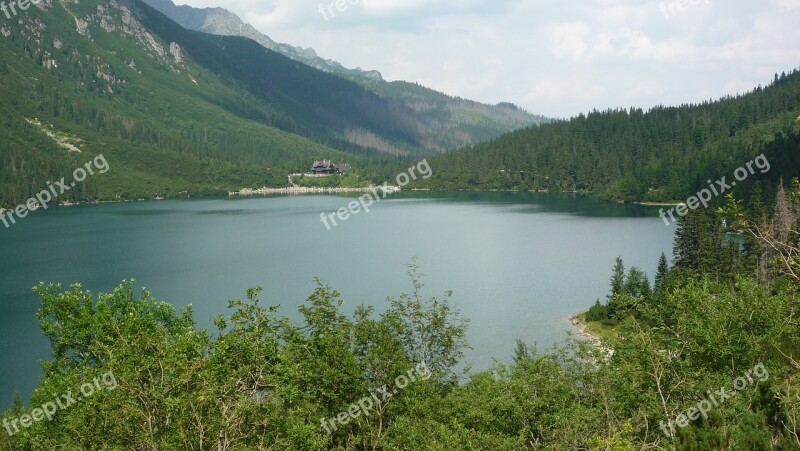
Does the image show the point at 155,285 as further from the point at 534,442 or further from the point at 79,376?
the point at 534,442

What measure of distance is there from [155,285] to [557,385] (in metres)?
68.4

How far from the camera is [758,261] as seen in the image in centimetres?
6844
